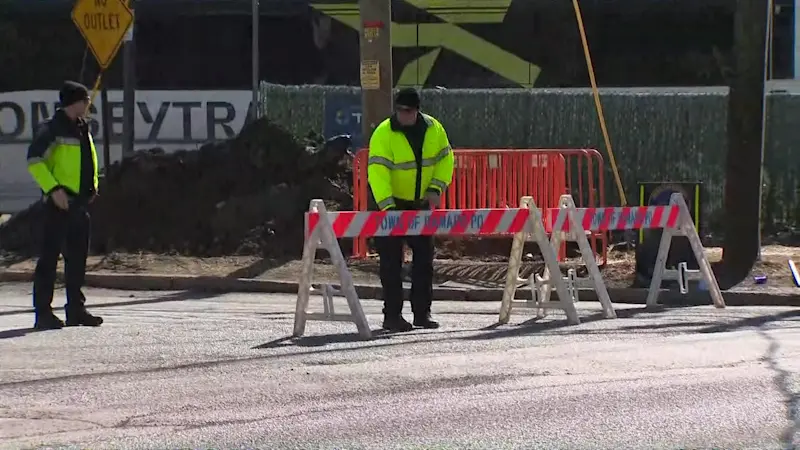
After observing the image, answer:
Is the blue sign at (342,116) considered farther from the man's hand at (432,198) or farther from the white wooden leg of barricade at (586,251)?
the man's hand at (432,198)

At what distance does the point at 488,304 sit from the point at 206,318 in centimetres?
331

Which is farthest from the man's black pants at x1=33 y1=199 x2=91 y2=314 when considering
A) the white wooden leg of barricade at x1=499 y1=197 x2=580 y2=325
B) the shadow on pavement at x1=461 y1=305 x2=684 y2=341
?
the white wooden leg of barricade at x1=499 y1=197 x2=580 y2=325

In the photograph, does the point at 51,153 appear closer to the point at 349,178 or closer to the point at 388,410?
the point at 388,410

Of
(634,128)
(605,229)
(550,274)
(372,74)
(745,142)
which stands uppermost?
(372,74)

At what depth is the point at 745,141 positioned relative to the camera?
14.2 metres

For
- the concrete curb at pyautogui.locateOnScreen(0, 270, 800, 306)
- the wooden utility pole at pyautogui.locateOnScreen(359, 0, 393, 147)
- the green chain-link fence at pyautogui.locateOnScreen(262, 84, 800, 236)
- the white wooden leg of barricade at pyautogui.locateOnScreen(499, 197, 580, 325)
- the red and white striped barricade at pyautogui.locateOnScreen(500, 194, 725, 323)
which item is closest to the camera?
the white wooden leg of barricade at pyautogui.locateOnScreen(499, 197, 580, 325)

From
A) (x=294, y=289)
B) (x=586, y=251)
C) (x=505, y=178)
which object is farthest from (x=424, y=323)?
(x=505, y=178)

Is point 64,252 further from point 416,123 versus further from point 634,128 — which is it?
point 634,128

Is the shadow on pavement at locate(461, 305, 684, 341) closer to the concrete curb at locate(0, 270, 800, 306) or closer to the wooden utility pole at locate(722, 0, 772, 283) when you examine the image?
the concrete curb at locate(0, 270, 800, 306)

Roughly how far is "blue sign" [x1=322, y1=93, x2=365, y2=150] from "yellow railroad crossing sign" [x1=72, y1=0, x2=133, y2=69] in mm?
4930

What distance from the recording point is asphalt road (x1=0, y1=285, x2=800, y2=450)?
6480 mm

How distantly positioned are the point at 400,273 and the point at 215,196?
6.85 meters

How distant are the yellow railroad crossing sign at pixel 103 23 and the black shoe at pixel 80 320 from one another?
583cm

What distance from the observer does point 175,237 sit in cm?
1625
